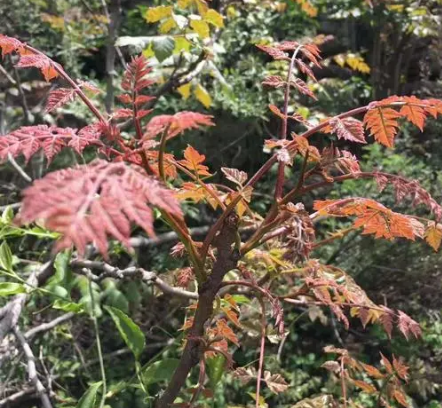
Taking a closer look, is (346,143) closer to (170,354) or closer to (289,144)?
(170,354)

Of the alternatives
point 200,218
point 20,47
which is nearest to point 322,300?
point 20,47

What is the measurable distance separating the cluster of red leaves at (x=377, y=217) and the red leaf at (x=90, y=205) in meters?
0.44

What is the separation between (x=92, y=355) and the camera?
2193mm

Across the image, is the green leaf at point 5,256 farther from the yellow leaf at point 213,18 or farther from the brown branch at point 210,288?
the yellow leaf at point 213,18

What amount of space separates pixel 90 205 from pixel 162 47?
1.15 m

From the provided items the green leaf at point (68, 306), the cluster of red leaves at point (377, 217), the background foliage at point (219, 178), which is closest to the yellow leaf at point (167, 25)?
the background foliage at point (219, 178)

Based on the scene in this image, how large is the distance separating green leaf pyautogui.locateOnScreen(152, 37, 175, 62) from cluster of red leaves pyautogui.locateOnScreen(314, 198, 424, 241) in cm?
78

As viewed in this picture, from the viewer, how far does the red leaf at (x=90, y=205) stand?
47 centimetres

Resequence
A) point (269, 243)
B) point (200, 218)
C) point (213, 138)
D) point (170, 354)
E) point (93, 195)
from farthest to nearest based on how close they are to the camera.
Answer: point (213, 138), point (200, 218), point (170, 354), point (269, 243), point (93, 195)

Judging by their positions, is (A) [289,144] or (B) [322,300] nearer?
(A) [289,144]

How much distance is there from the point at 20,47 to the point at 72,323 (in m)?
1.37

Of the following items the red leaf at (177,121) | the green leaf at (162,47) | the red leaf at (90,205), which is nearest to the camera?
the red leaf at (90,205)

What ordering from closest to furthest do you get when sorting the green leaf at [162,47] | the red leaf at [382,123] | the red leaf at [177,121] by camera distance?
1. the red leaf at [177,121]
2. the red leaf at [382,123]
3. the green leaf at [162,47]

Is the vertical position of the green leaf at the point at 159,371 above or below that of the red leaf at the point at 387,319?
below
